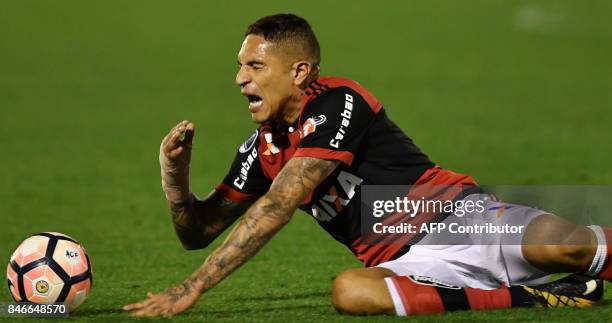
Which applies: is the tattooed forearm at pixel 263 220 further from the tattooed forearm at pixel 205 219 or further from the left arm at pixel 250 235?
the tattooed forearm at pixel 205 219

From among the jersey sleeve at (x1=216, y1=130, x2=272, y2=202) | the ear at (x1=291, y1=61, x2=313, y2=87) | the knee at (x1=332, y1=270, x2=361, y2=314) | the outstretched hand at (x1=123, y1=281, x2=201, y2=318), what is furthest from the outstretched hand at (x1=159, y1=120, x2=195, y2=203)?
the knee at (x1=332, y1=270, x2=361, y2=314)

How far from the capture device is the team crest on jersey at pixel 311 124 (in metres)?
6.00

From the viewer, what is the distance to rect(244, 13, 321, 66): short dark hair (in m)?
6.22

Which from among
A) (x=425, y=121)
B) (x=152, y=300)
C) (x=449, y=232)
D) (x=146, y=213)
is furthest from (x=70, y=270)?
(x=425, y=121)

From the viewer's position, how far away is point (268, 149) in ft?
21.3

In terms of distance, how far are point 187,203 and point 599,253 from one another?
229 cm

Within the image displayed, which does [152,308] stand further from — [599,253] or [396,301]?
[599,253]

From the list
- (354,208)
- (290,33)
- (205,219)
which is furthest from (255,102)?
(205,219)

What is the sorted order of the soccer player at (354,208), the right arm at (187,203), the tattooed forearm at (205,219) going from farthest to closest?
the tattooed forearm at (205,219), the right arm at (187,203), the soccer player at (354,208)

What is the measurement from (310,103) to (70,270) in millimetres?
1528

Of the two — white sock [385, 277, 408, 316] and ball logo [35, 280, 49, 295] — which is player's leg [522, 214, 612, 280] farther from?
ball logo [35, 280, 49, 295]

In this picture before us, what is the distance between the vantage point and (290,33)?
6.25 meters

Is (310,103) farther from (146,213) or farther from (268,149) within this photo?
(146,213)

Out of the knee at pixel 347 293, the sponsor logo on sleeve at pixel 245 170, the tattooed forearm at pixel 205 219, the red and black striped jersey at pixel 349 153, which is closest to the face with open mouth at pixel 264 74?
the red and black striped jersey at pixel 349 153
